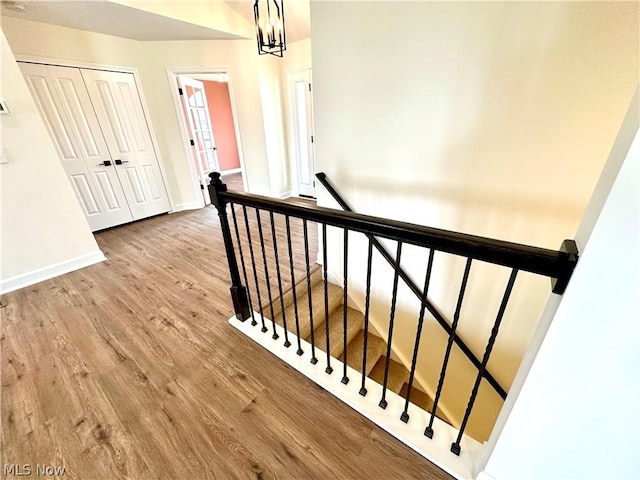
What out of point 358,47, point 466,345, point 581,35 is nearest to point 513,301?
point 466,345

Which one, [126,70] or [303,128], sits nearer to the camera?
[126,70]

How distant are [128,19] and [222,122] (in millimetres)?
4209

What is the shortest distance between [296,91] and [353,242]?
3.29 m

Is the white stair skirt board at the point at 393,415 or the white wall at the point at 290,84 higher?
the white wall at the point at 290,84

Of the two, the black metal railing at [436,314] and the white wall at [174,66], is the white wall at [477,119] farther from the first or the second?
the white wall at [174,66]

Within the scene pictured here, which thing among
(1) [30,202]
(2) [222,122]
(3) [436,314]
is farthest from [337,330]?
(2) [222,122]

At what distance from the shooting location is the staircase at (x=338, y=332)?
2.04 metres

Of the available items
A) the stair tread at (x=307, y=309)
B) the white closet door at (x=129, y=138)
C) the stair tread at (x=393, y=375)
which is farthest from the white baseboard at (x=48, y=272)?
the stair tread at (x=393, y=375)

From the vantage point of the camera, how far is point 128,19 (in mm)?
2834

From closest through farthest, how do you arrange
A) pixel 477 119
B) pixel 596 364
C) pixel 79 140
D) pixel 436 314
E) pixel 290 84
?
pixel 596 364, pixel 477 119, pixel 436 314, pixel 79 140, pixel 290 84

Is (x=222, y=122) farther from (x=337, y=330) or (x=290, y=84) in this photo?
(x=337, y=330)

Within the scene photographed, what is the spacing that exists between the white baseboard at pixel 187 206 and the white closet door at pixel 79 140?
2.25 feet

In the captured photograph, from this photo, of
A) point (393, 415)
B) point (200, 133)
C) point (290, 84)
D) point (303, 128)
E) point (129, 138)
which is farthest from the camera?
point (200, 133)

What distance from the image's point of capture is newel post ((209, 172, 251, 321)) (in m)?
1.45
